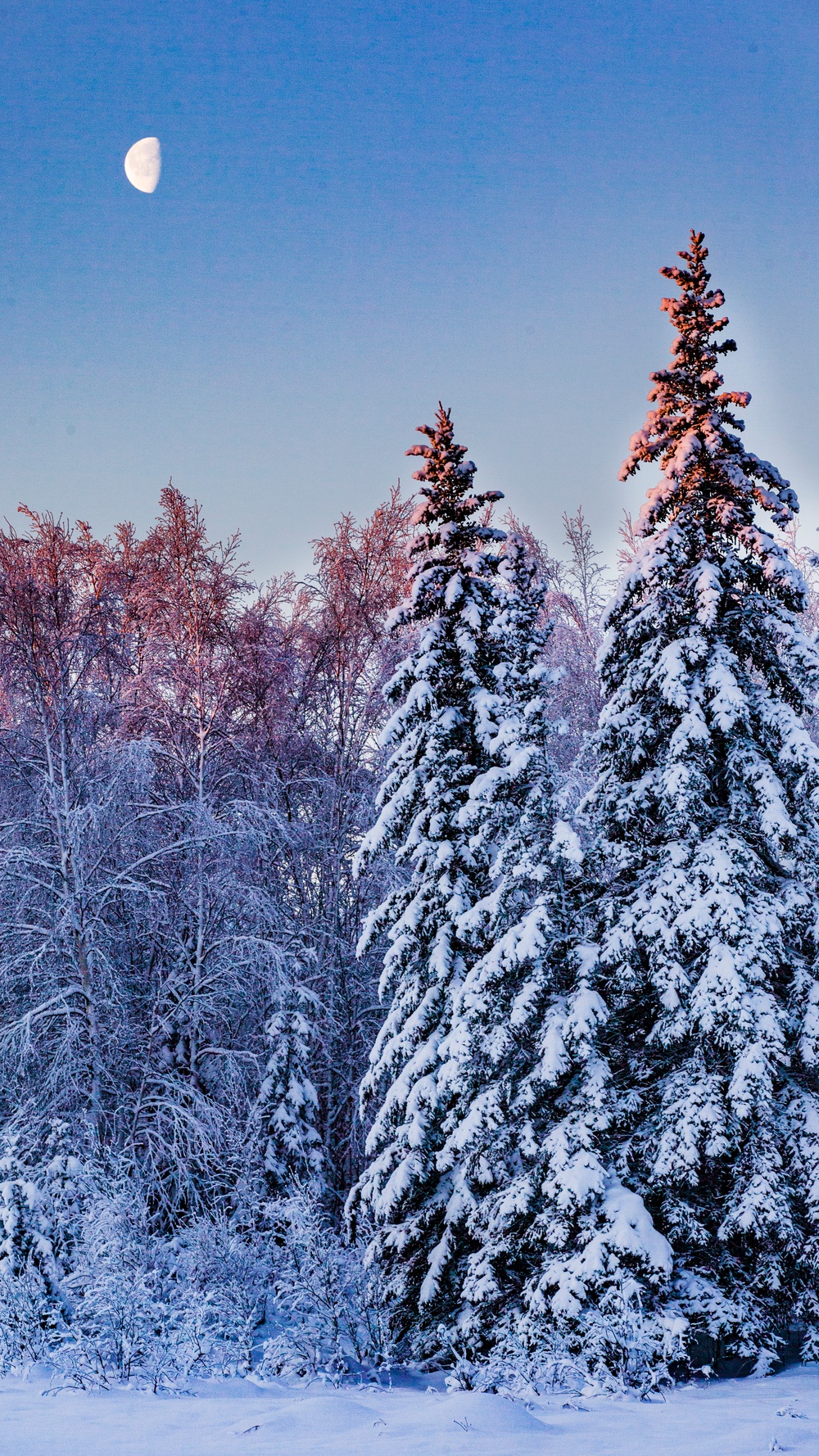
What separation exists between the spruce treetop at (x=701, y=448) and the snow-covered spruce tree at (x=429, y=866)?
2568 mm

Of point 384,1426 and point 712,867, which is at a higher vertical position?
point 712,867

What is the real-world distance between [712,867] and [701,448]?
5484mm

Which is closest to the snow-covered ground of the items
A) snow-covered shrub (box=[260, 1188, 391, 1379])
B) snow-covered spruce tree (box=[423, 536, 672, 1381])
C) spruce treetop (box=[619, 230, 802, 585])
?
snow-covered spruce tree (box=[423, 536, 672, 1381])

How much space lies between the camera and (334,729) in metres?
25.3

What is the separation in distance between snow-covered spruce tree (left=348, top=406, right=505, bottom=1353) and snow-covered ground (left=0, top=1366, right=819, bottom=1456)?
15.3 feet

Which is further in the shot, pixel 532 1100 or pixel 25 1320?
pixel 532 1100

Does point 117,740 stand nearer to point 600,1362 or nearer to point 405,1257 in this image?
point 405,1257

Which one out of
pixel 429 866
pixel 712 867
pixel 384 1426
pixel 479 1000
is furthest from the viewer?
pixel 429 866

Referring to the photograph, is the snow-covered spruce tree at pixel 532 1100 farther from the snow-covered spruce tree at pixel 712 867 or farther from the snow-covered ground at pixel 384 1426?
the snow-covered ground at pixel 384 1426

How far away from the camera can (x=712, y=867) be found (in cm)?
1170

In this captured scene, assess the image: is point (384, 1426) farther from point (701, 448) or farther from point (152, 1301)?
point (701, 448)

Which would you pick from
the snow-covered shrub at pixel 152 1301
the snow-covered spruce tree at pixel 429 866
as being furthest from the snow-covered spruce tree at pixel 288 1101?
the snow-covered shrub at pixel 152 1301

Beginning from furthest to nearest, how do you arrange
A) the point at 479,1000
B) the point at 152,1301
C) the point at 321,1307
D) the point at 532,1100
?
the point at 479,1000, the point at 321,1307, the point at 532,1100, the point at 152,1301

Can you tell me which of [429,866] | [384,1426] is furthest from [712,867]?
[384,1426]
